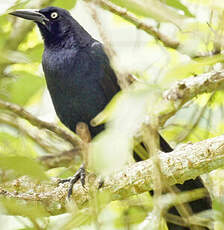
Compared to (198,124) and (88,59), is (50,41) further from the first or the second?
(198,124)

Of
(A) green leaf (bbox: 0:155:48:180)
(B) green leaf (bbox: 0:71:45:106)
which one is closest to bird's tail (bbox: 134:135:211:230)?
(B) green leaf (bbox: 0:71:45:106)

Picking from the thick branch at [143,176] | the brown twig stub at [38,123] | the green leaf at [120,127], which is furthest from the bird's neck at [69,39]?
the green leaf at [120,127]

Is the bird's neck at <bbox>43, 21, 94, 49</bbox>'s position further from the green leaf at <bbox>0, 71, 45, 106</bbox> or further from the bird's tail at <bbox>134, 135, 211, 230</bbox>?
the green leaf at <bbox>0, 71, 45, 106</bbox>

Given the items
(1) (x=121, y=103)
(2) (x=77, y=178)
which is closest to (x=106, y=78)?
(2) (x=77, y=178)

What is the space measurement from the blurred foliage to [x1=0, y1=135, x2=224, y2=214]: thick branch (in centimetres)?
13

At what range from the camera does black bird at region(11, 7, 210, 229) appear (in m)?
3.87

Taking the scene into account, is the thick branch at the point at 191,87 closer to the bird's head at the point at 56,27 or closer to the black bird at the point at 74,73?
the black bird at the point at 74,73

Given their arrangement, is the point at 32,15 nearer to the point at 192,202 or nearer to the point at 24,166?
the point at 192,202

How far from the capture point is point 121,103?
124 centimetres

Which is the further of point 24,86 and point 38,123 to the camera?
point 38,123

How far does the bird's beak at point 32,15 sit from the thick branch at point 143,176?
4.06 feet

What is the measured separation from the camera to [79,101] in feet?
12.7

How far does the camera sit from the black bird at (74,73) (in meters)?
3.87

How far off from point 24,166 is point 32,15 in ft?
8.28
